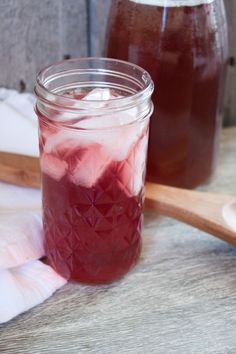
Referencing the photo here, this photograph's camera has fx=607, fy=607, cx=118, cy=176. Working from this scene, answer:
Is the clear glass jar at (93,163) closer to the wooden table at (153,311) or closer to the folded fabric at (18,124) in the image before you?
the wooden table at (153,311)

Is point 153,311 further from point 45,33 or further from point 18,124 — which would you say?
point 45,33

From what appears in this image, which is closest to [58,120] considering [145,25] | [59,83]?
[59,83]

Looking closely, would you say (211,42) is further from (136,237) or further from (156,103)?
(136,237)

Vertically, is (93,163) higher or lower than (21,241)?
higher

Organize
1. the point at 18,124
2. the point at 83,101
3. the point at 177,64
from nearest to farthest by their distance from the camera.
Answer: the point at 83,101 → the point at 177,64 → the point at 18,124

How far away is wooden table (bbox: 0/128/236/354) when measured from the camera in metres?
0.52

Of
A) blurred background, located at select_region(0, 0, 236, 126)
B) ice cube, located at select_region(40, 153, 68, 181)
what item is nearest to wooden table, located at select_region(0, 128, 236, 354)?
ice cube, located at select_region(40, 153, 68, 181)

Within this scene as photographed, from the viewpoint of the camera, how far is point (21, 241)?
598mm

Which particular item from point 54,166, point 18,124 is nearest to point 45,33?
point 18,124

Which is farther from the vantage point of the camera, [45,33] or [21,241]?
[45,33]

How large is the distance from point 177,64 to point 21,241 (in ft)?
0.82

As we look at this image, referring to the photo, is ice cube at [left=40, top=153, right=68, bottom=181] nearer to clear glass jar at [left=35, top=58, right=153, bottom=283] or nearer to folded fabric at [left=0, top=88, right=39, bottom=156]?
clear glass jar at [left=35, top=58, right=153, bottom=283]

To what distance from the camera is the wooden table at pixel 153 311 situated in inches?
20.6

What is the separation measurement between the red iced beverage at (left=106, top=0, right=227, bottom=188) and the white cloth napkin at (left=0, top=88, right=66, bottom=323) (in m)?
0.15
